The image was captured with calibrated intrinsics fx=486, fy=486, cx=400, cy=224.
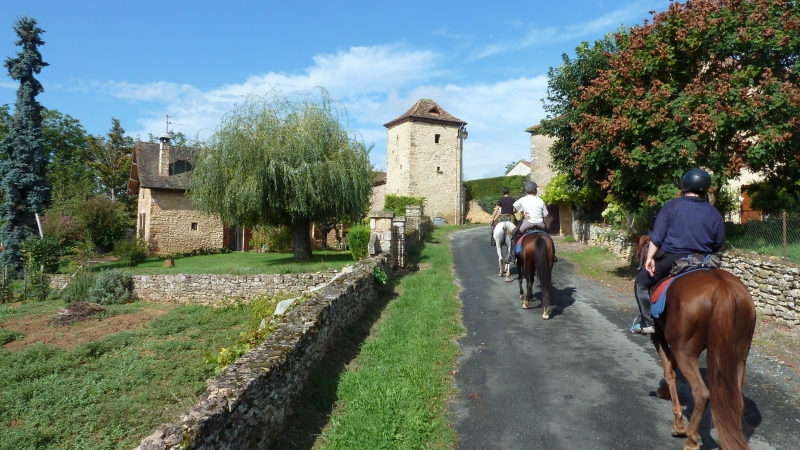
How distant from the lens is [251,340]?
6.73 meters

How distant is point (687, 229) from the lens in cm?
480

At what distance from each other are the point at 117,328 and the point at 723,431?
14517 mm

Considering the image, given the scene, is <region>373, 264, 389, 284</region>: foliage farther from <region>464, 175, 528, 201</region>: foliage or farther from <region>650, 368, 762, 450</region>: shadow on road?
<region>464, 175, 528, 201</region>: foliage

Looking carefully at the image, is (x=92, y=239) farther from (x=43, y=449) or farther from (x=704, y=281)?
(x=704, y=281)

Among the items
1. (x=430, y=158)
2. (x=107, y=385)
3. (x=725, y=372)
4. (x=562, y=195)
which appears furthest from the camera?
(x=430, y=158)

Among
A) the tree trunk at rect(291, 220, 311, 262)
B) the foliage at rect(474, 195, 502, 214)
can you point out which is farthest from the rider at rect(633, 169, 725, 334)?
the foliage at rect(474, 195, 502, 214)

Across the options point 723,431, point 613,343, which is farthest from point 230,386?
point 613,343

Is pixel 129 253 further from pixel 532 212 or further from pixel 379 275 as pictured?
pixel 532 212

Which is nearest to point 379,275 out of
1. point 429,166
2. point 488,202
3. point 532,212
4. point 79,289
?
point 532,212

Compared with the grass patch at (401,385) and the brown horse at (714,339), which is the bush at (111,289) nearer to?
the grass patch at (401,385)

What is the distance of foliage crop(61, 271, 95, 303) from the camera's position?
17.4 metres

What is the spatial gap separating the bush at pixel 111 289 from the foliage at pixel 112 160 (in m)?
29.3

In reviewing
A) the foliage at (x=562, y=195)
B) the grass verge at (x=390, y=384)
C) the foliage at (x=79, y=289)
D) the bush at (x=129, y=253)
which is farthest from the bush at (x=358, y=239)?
the bush at (x=129, y=253)

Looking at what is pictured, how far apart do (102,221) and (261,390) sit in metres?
30.6
